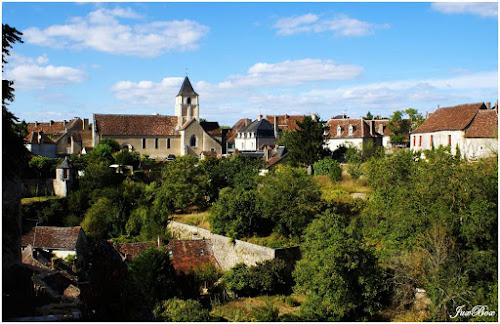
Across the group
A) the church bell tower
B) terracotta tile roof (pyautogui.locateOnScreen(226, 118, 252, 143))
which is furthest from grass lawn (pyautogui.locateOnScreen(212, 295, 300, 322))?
terracotta tile roof (pyautogui.locateOnScreen(226, 118, 252, 143))

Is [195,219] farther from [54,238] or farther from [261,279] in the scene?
[261,279]

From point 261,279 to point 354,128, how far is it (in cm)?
2232

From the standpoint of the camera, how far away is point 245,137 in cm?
5344

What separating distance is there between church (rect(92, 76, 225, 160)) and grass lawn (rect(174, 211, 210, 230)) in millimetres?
19680

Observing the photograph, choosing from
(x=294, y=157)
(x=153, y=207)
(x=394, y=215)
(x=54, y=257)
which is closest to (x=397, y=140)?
(x=294, y=157)

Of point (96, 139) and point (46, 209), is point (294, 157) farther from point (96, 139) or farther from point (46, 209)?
point (96, 139)

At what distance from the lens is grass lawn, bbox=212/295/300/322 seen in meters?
18.1

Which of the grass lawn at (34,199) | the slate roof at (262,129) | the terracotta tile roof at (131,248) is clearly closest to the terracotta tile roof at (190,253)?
the terracotta tile roof at (131,248)

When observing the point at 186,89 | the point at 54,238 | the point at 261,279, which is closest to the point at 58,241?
the point at 54,238

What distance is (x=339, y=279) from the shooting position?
16609 millimetres

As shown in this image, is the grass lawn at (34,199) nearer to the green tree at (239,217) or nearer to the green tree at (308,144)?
the green tree at (239,217)

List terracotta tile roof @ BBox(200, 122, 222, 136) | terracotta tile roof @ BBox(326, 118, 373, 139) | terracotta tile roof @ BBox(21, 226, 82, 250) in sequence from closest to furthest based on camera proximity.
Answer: terracotta tile roof @ BBox(21, 226, 82, 250)
terracotta tile roof @ BBox(326, 118, 373, 139)
terracotta tile roof @ BBox(200, 122, 222, 136)

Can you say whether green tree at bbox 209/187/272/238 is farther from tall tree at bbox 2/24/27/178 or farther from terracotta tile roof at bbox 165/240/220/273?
tall tree at bbox 2/24/27/178

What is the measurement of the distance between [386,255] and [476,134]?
12.7 metres
